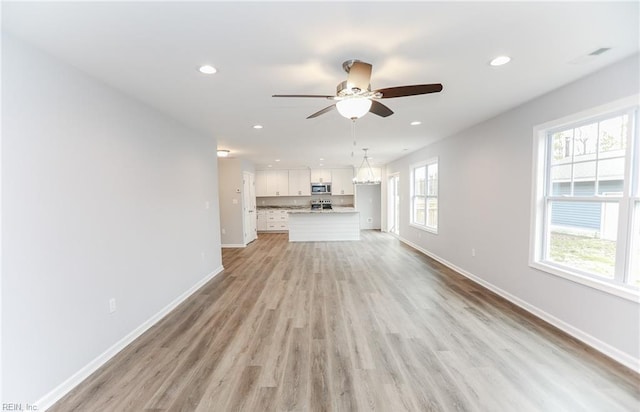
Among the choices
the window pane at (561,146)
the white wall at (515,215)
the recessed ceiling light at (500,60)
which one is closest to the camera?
the recessed ceiling light at (500,60)

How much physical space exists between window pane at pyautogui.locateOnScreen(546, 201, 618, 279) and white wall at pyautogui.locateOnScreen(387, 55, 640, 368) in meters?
0.22

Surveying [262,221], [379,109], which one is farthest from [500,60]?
[262,221]

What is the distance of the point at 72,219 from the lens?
1993mm

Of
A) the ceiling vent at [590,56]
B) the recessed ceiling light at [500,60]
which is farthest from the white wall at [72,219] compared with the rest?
the ceiling vent at [590,56]

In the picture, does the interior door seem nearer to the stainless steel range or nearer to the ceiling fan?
the stainless steel range

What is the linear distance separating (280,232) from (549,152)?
804 cm

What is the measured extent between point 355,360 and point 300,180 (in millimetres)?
8003

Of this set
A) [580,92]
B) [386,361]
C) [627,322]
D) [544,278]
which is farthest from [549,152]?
[386,361]

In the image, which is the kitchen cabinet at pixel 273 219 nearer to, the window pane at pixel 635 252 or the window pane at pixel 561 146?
the window pane at pixel 561 146

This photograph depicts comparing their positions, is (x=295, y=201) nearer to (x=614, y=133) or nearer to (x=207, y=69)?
(x=207, y=69)

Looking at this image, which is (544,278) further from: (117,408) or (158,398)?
(117,408)

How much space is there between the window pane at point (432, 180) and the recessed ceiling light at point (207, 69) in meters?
4.87

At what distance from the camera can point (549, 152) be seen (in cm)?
289

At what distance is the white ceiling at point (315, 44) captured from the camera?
146 cm
